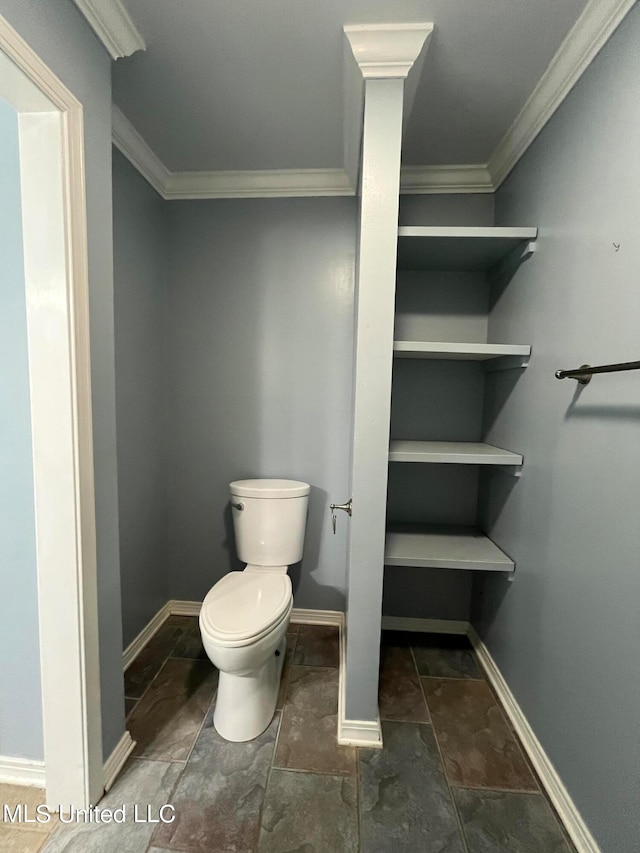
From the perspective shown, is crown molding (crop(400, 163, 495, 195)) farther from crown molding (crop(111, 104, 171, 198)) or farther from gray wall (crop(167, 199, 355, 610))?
crown molding (crop(111, 104, 171, 198))

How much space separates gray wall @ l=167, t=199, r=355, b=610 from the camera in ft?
6.06

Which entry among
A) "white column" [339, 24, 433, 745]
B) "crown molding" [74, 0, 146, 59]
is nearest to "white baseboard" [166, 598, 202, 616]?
"white column" [339, 24, 433, 745]

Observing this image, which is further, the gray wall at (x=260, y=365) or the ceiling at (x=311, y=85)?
the gray wall at (x=260, y=365)

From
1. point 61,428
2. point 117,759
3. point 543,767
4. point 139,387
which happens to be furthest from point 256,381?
point 543,767

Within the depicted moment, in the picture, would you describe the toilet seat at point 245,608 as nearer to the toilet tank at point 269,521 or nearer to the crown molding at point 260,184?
the toilet tank at point 269,521

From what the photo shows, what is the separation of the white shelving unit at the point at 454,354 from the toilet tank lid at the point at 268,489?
1.51ft

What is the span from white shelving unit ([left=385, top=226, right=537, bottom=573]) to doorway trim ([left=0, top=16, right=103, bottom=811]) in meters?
0.96

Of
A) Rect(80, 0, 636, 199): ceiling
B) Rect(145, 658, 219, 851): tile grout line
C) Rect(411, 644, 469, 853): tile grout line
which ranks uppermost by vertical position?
Rect(80, 0, 636, 199): ceiling

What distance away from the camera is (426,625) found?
75.9 inches

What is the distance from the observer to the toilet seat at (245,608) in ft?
4.02

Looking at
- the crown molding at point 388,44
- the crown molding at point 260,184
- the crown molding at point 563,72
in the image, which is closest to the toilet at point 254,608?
the crown molding at point 260,184

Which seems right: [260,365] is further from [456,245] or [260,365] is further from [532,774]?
[532,774]

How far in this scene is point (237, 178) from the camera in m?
1.79

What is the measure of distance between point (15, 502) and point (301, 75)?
1610 millimetres
